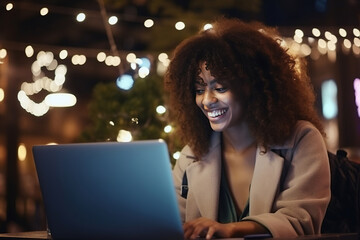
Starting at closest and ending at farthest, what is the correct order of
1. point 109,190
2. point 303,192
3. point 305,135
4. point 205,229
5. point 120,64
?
point 109,190 → point 205,229 → point 303,192 → point 305,135 → point 120,64

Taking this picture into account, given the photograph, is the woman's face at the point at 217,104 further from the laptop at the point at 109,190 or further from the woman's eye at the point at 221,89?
the laptop at the point at 109,190

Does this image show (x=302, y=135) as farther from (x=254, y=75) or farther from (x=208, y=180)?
(x=208, y=180)

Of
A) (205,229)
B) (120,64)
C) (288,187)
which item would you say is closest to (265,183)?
(288,187)

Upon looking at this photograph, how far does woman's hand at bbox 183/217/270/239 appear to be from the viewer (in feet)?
7.71

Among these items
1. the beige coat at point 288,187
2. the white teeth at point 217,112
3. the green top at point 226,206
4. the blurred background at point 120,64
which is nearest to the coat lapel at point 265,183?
the beige coat at point 288,187

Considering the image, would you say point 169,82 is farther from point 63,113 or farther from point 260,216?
point 63,113

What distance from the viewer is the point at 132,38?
12.6 m

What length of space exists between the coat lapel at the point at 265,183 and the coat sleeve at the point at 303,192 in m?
0.03

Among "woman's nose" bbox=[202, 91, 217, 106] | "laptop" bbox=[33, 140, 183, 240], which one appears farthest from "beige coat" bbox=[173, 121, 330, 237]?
"laptop" bbox=[33, 140, 183, 240]

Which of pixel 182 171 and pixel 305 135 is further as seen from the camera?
pixel 182 171

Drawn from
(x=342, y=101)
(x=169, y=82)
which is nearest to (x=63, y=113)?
(x=342, y=101)

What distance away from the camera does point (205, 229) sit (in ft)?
7.71

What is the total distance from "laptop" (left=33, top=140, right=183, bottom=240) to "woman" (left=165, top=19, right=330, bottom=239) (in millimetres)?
618

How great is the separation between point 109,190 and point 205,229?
38cm
